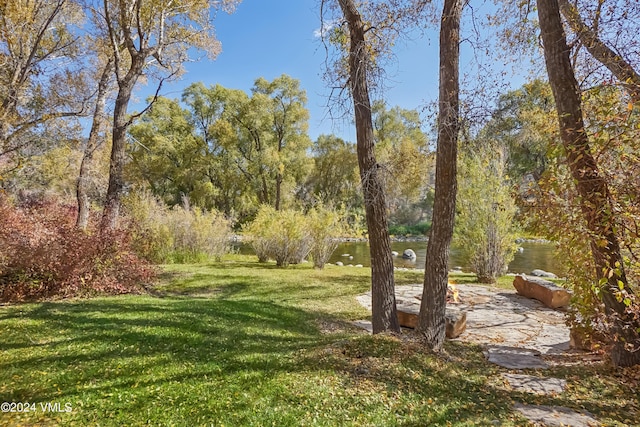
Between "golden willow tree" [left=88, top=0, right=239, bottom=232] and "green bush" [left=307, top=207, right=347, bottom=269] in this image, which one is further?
"green bush" [left=307, top=207, right=347, bottom=269]

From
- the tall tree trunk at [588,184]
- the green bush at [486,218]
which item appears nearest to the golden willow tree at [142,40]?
the tall tree trunk at [588,184]

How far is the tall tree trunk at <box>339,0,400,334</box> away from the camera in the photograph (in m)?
4.05

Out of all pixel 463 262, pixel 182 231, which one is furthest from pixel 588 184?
pixel 182 231

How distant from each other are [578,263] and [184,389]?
3946mm

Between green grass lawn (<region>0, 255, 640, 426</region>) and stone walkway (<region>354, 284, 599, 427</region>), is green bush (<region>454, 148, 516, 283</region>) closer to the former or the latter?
stone walkway (<region>354, 284, 599, 427</region>)

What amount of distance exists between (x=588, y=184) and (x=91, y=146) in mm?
9919

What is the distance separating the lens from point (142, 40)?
7641 mm

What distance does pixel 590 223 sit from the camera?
3.01 metres

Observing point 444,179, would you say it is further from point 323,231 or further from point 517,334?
point 323,231

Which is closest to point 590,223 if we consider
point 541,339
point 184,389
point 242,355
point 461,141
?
point 461,141

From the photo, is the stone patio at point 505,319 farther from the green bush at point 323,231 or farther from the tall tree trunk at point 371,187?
the green bush at point 323,231

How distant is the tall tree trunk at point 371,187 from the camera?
4.05 meters

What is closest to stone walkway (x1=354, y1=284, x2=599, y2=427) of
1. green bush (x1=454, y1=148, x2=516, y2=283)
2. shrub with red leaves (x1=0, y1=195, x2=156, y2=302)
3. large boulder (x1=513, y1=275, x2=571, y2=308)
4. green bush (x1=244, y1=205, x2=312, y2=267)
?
large boulder (x1=513, y1=275, x2=571, y2=308)

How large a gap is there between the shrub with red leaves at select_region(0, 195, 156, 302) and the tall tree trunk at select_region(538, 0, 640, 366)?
7.01 m
